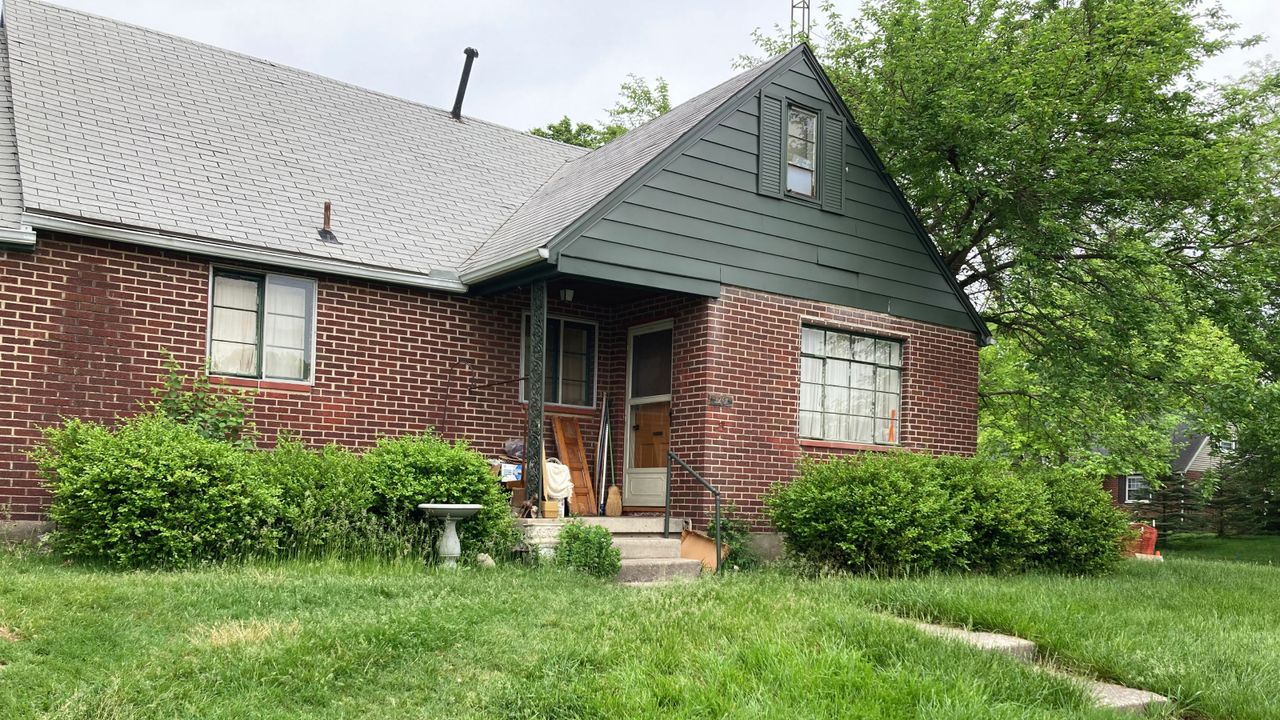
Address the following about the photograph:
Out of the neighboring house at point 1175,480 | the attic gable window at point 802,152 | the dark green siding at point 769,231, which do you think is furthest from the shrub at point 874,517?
the neighboring house at point 1175,480

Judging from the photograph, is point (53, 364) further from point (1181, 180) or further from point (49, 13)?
point (1181, 180)

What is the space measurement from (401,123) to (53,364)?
7325 mm

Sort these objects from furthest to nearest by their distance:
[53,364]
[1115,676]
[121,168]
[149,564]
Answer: [121,168], [53,364], [149,564], [1115,676]

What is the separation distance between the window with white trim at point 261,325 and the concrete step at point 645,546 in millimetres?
4043

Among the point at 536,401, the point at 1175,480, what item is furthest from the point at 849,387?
the point at 1175,480

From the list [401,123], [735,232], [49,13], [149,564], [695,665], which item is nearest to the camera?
[695,665]

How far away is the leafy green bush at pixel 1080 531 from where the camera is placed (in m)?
12.7

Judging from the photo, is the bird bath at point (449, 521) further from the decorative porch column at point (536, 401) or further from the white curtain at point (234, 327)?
the white curtain at point (234, 327)

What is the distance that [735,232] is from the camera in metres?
13.3

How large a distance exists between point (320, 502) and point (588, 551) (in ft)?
8.68

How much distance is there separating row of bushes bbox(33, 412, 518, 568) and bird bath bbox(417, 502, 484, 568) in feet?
0.76

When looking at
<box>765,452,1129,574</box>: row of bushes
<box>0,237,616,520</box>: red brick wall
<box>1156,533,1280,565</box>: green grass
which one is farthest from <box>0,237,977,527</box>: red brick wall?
<box>1156,533,1280,565</box>: green grass

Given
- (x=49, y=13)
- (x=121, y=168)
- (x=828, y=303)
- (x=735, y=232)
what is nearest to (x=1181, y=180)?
(x=828, y=303)

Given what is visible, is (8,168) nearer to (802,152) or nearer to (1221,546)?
(802,152)
